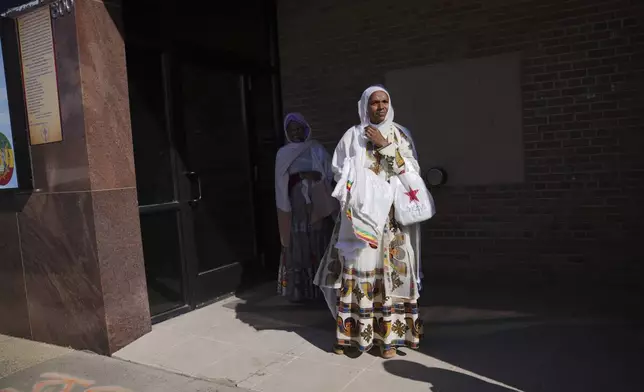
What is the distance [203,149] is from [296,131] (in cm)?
102

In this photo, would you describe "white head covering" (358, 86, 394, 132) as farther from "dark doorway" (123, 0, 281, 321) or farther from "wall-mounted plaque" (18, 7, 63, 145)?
"wall-mounted plaque" (18, 7, 63, 145)

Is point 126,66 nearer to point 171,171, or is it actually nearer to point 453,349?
point 171,171

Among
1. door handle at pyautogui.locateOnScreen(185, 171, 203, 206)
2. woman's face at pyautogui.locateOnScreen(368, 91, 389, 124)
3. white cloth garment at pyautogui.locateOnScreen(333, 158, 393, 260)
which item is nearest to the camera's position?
white cloth garment at pyautogui.locateOnScreen(333, 158, 393, 260)

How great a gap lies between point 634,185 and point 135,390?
4.28 meters

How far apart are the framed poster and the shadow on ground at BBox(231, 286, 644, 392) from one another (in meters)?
2.16

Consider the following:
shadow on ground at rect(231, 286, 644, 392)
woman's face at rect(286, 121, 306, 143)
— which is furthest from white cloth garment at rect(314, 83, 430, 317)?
woman's face at rect(286, 121, 306, 143)

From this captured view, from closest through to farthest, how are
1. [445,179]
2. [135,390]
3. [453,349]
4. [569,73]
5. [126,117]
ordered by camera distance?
1. [135,390]
2. [453,349]
3. [126,117]
4. [569,73]
5. [445,179]

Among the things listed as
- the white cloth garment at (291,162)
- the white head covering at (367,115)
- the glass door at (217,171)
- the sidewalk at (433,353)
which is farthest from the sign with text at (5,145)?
the white head covering at (367,115)

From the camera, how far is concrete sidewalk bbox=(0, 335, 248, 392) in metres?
3.25

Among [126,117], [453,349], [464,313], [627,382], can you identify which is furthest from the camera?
[464,313]

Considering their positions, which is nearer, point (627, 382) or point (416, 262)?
point (627, 382)

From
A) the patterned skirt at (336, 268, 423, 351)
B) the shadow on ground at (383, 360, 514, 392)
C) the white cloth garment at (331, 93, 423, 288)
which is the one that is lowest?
the shadow on ground at (383, 360, 514, 392)

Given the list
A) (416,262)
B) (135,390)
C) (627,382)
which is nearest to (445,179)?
(416,262)

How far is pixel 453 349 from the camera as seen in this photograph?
137 inches
